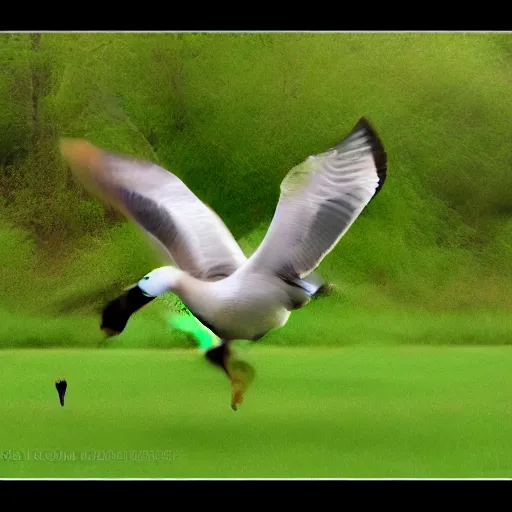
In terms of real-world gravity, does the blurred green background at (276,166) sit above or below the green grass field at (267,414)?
above

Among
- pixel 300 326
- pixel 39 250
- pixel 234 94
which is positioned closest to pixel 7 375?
pixel 39 250

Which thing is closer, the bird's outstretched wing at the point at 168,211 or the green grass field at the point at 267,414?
the bird's outstretched wing at the point at 168,211

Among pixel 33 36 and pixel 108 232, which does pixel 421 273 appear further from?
pixel 33 36

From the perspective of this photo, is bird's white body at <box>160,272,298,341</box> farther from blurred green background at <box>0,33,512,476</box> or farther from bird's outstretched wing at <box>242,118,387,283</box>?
blurred green background at <box>0,33,512,476</box>

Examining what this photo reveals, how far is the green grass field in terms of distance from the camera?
326 cm

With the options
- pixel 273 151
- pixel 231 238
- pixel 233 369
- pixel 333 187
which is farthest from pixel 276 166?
pixel 333 187

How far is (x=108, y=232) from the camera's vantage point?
3629 millimetres

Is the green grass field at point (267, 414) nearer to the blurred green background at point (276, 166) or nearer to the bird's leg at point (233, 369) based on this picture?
the blurred green background at point (276, 166)

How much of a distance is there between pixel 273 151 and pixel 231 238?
2.77 ft

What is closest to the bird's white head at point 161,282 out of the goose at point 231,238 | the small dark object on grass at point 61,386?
the goose at point 231,238

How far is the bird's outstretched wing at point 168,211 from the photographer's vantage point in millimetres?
2918

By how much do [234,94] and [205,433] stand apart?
48.4 inches

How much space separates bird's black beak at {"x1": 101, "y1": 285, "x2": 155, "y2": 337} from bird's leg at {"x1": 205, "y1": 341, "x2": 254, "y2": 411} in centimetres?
25

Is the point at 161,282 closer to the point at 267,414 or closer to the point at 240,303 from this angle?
the point at 240,303
